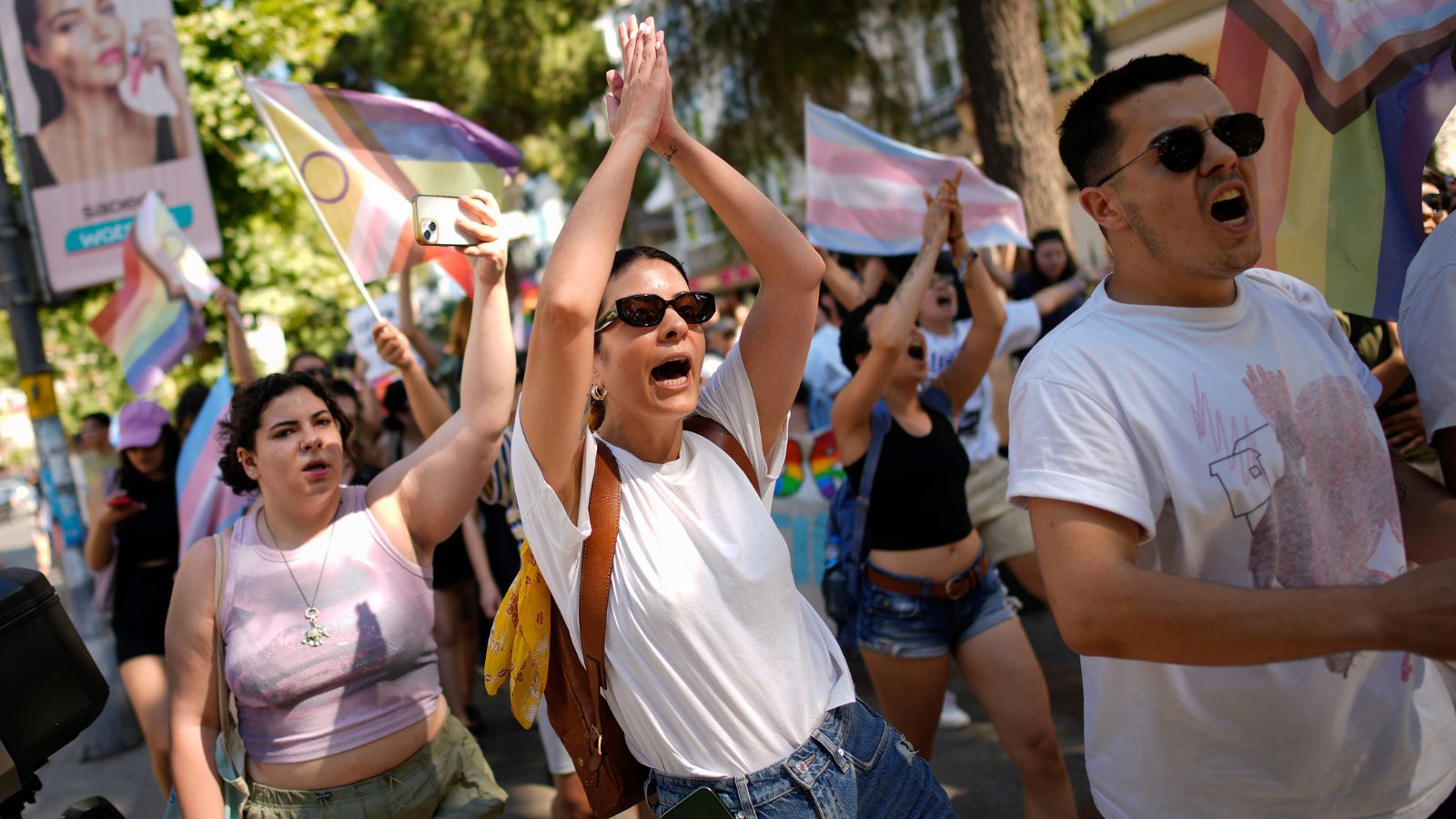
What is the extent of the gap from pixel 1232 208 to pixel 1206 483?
0.51 metres

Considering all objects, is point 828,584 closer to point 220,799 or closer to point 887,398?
point 887,398

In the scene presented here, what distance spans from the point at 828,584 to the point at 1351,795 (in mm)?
2276

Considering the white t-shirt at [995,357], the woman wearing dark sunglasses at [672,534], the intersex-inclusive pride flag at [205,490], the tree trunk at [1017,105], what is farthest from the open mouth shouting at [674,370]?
the tree trunk at [1017,105]

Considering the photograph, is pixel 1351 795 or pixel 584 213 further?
pixel 584 213

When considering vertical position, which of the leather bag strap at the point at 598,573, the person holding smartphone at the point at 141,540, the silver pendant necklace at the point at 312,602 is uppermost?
the leather bag strap at the point at 598,573

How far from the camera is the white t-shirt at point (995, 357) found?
523cm

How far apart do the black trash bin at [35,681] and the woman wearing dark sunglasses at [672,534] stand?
114cm

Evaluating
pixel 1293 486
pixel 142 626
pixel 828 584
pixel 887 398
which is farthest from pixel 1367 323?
pixel 142 626

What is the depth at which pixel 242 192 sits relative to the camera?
11.7 metres

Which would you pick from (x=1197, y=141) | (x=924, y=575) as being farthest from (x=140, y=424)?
(x=1197, y=141)

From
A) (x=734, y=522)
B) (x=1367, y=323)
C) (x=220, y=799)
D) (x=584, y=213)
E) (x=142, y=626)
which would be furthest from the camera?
(x=142, y=626)

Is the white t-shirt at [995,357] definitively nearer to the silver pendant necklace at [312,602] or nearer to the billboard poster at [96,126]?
the silver pendant necklace at [312,602]

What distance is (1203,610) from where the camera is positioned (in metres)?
1.56

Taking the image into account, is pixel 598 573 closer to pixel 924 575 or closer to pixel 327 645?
pixel 327 645
